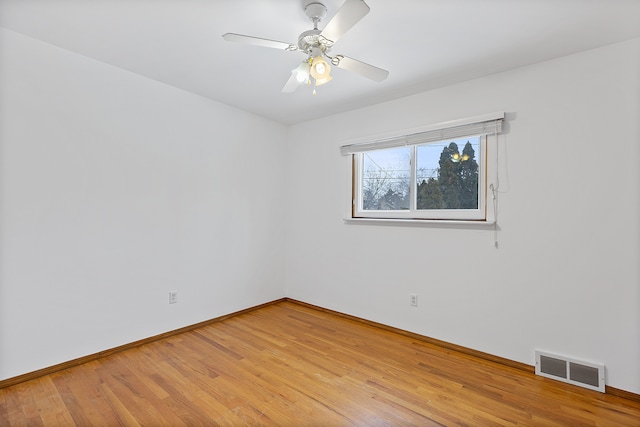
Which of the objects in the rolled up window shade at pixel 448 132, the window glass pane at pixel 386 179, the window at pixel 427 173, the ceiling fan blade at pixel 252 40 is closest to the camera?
the ceiling fan blade at pixel 252 40

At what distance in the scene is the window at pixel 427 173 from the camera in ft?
8.43

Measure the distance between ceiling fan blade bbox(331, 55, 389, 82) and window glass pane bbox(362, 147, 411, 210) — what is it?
1.26 meters

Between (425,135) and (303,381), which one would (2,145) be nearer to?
(303,381)

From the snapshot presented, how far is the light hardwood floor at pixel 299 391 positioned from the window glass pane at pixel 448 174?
1299mm

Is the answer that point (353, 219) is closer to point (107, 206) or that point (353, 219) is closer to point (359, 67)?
point (359, 67)

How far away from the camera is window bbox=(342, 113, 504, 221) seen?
2.57 m

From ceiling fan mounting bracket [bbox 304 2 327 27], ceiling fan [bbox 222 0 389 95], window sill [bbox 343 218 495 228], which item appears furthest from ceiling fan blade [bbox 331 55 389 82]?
window sill [bbox 343 218 495 228]

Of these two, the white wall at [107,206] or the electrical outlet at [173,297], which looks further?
the electrical outlet at [173,297]

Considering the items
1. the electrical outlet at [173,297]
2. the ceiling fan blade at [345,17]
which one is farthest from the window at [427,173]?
the electrical outlet at [173,297]

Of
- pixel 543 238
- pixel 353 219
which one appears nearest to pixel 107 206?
pixel 353 219

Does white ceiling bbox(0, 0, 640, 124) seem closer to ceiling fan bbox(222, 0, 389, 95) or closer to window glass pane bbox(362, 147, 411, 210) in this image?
ceiling fan bbox(222, 0, 389, 95)

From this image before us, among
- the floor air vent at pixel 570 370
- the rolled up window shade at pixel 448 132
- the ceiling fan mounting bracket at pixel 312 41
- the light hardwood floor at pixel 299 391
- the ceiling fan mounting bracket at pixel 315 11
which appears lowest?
the light hardwood floor at pixel 299 391

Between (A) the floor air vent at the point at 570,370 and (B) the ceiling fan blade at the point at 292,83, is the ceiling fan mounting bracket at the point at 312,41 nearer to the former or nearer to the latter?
(B) the ceiling fan blade at the point at 292,83

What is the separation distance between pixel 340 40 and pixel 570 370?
2.74 meters
